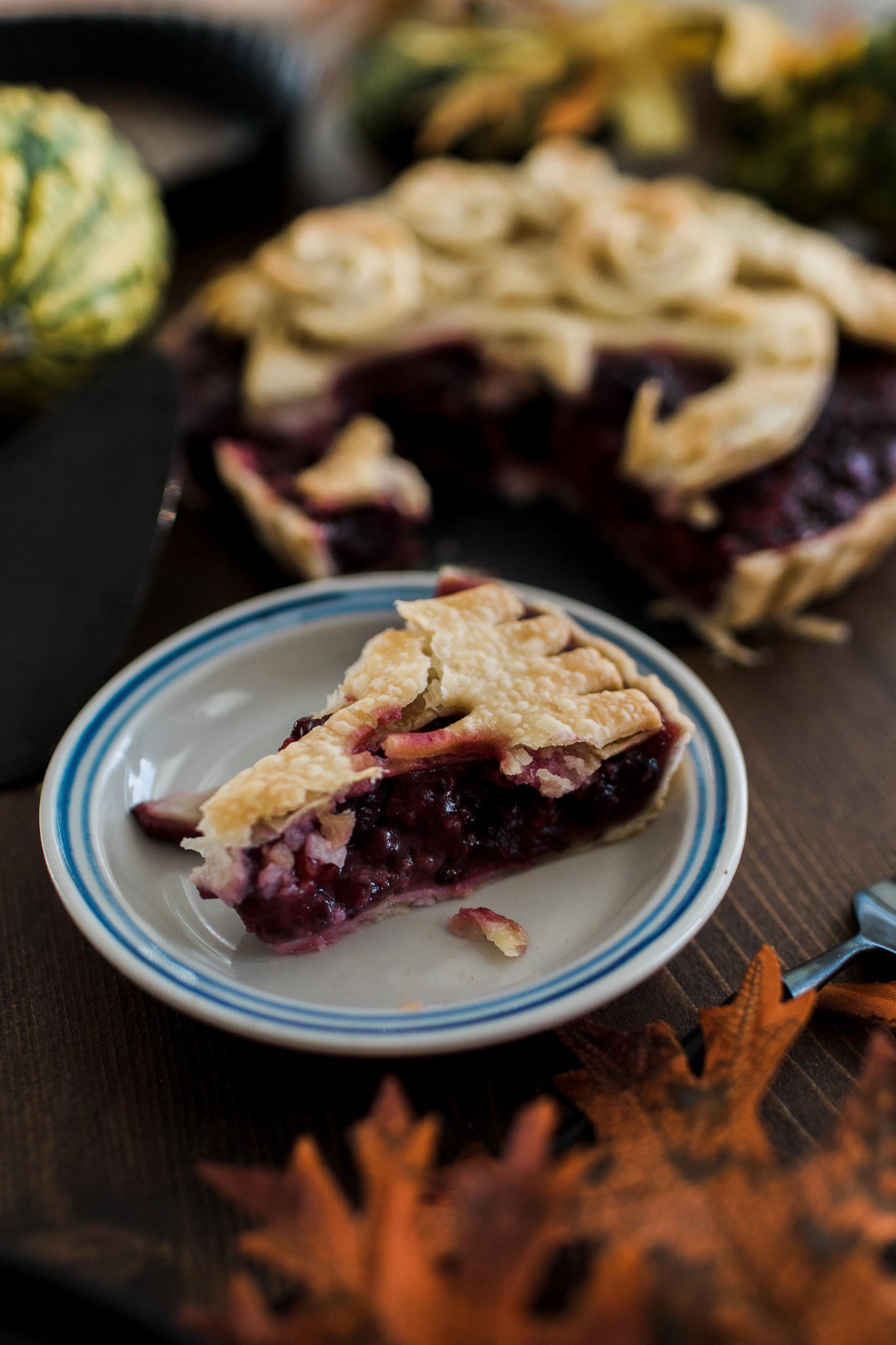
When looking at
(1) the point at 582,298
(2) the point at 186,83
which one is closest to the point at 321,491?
(1) the point at 582,298

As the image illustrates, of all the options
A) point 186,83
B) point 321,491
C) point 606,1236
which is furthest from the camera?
point 186,83

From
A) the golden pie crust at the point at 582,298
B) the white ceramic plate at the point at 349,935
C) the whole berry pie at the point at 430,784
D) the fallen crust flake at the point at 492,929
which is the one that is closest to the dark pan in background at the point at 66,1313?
the white ceramic plate at the point at 349,935

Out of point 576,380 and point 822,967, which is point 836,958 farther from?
point 576,380

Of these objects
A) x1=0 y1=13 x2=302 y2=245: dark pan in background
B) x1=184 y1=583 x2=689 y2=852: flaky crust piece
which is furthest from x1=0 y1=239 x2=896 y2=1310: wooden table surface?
x1=0 y1=13 x2=302 y2=245: dark pan in background

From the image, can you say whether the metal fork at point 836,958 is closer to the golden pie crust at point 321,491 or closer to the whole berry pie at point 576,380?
the whole berry pie at point 576,380

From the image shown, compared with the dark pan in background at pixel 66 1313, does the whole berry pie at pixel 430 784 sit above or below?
above

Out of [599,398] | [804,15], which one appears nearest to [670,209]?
[599,398]

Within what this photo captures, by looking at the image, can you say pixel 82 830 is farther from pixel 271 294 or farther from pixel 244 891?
pixel 271 294
